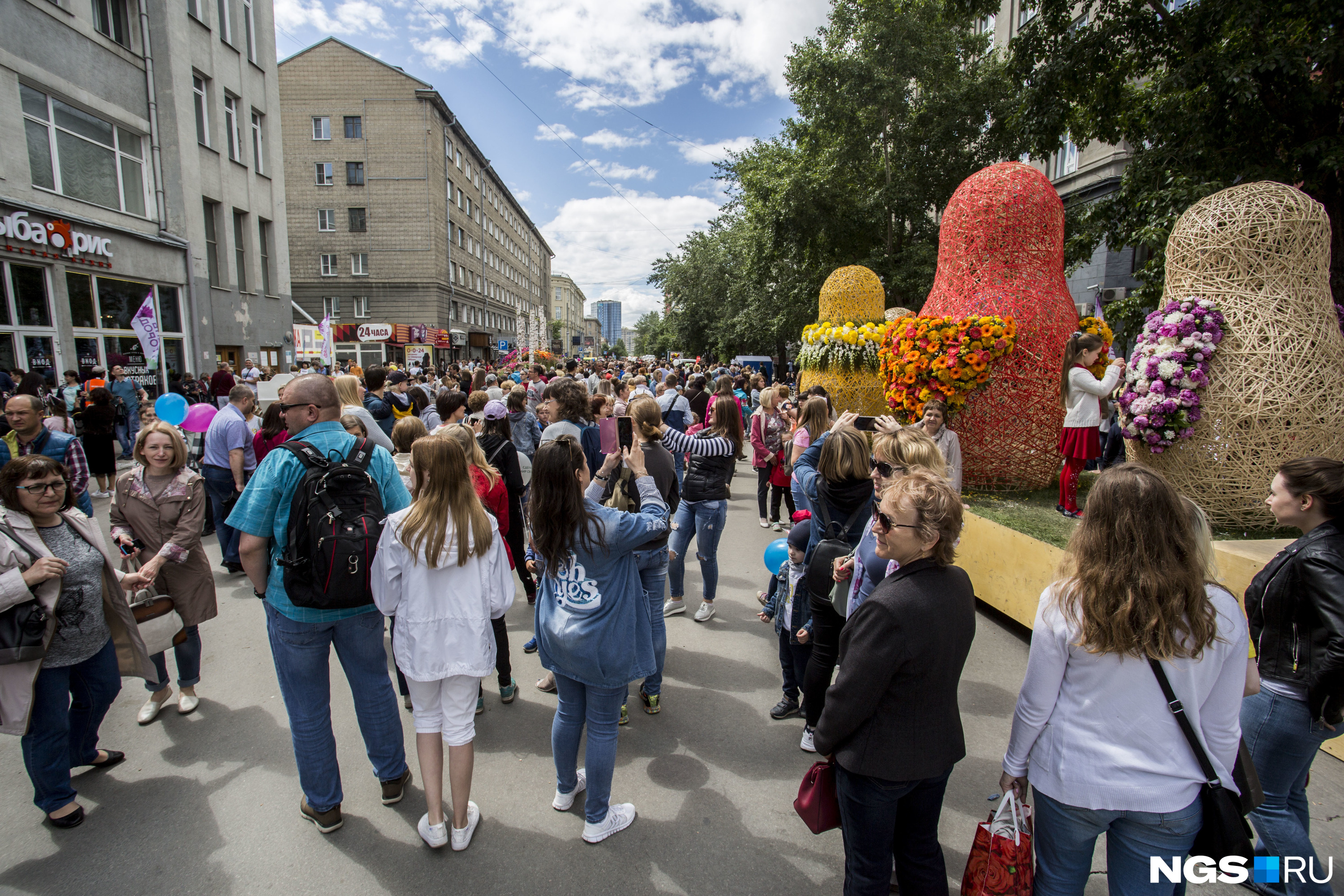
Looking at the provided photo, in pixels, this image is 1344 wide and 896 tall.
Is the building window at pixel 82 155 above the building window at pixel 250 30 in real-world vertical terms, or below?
below

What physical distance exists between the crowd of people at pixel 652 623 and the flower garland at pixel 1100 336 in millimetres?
3214

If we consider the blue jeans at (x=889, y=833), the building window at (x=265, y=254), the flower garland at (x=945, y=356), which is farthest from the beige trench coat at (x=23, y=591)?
the building window at (x=265, y=254)

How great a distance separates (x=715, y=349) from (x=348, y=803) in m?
34.8

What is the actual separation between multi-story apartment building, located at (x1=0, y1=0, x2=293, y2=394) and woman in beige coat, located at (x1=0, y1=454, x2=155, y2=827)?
27.5ft

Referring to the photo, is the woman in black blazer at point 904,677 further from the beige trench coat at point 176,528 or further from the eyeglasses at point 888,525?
the beige trench coat at point 176,528

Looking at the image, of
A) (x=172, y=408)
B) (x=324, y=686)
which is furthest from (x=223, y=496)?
(x=324, y=686)

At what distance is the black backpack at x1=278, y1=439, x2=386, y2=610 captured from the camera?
254 centimetres

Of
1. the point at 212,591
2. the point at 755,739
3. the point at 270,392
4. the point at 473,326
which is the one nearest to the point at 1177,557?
the point at 755,739

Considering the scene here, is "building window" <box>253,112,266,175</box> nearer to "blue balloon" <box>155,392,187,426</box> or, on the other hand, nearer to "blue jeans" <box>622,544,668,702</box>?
"blue balloon" <box>155,392,187,426</box>

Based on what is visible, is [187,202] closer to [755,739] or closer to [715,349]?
[755,739]

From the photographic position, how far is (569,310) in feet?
361

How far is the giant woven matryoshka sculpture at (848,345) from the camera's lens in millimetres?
9531

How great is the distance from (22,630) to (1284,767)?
508cm

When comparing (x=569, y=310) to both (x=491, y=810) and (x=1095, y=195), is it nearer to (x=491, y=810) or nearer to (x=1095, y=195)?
(x=1095, y=195)
